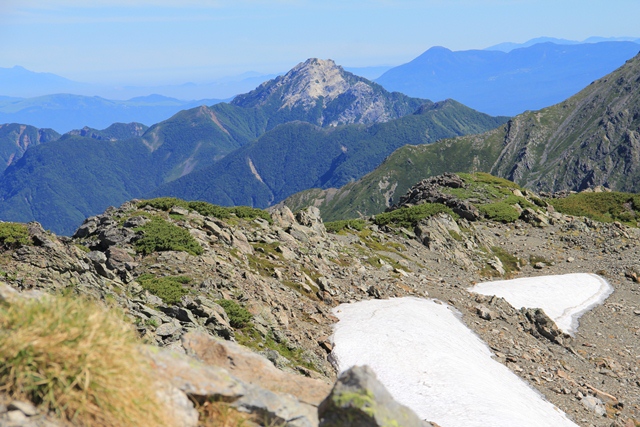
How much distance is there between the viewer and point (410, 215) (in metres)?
66.2

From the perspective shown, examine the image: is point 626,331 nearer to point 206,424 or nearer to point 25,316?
point 206,424

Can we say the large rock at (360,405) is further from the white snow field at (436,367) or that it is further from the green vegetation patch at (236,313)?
the green vegetation patch at (236,313)

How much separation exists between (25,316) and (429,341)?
25129 mm

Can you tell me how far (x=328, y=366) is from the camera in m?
25.7

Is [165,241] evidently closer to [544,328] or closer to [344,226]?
[544,328]

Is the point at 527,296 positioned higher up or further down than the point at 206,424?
further down

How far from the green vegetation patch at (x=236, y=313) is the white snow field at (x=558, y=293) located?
2803 cm

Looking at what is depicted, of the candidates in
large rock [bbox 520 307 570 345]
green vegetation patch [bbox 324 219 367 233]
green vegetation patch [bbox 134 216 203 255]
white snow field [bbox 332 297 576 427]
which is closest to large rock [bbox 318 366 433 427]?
white snow field [bbox 332 297 576 427]

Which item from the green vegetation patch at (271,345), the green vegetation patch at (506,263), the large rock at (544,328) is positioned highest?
the green vegetation patch at (271,345)

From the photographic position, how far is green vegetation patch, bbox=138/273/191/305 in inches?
996

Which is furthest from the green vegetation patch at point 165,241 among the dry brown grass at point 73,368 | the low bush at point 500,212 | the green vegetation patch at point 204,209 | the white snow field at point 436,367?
the low bush at point 500,212

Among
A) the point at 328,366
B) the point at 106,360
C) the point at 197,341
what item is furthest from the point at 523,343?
the point at 106,360

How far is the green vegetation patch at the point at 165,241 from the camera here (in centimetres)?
3284

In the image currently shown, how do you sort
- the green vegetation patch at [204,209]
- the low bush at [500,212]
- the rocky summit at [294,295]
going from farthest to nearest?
the low bush at [500,212], the green vegetation patch at [204,209], the rocky summit at [294,295]
